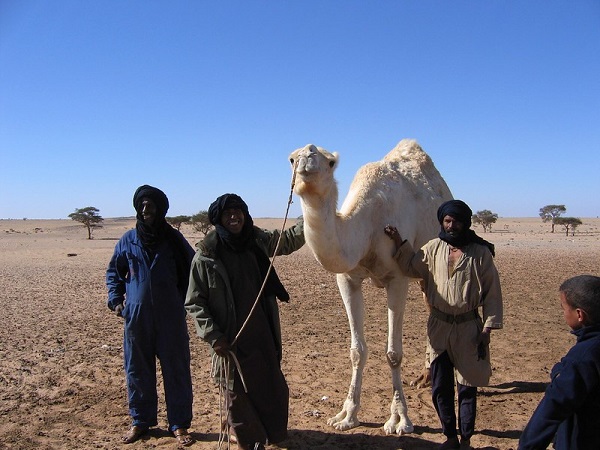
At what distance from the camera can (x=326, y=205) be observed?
4375 mm

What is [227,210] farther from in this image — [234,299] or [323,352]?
[323,352]

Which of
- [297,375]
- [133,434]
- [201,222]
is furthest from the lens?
[201,222]

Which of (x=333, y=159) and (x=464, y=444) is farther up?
(x=333, y=159)

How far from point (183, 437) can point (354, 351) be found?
1.71 meters

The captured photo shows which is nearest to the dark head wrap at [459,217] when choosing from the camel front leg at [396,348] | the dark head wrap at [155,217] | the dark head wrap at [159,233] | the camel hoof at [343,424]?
the camel front leg at [396,348]

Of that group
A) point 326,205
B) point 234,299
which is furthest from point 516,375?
point 234,299

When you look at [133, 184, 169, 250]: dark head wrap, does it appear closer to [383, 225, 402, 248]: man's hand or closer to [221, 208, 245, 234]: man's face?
[221, 208, 245, 234]: man's face

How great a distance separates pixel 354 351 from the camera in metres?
5.09

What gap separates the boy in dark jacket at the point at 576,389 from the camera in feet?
7.84

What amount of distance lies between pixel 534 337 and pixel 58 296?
9.57 metres

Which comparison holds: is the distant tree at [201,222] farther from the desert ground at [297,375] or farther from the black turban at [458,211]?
the black turban at [458,211]

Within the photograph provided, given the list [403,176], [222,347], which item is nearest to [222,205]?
[222,347]

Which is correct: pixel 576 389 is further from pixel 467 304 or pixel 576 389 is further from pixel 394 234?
pixel 394 234

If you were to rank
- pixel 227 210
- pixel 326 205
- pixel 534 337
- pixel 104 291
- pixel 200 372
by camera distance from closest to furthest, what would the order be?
pixel 227 210
pixel 326 205
pixel 200 372
pixel 534 337
pixel 104 291
